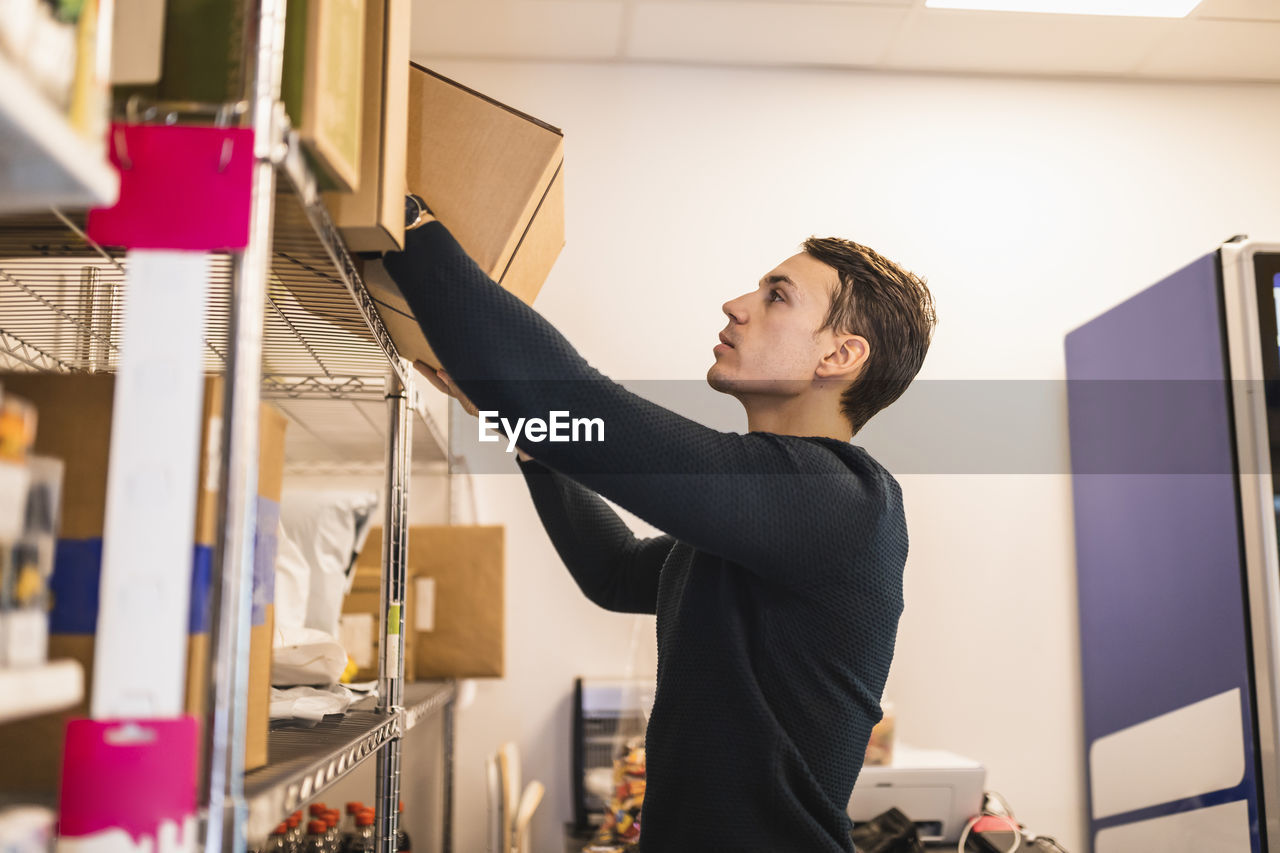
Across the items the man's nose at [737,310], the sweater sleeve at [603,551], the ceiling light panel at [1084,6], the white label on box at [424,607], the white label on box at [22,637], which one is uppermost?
the ceiling light panel at [1084,6]

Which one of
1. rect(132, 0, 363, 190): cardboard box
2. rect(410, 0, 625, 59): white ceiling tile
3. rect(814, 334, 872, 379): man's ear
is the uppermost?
rect(410, 0, 625, 59): white ceiling tile

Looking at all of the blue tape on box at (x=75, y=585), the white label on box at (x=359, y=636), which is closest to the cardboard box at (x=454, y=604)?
the white label on box at (x=359, y=636)

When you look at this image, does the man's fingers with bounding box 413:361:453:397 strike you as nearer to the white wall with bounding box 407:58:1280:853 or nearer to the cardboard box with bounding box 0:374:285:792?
the cardboard box with bounding box 0:374:285:792

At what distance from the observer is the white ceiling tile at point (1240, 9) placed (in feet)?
6.99

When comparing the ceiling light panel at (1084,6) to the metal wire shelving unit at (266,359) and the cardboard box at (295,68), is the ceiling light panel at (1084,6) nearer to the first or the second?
the metal wire shelving unit at (266,359)

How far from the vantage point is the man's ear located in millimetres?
1211

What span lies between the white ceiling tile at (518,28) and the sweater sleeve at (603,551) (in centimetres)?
129

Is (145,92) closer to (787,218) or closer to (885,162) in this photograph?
(787,218)

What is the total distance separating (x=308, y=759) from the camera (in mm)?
838

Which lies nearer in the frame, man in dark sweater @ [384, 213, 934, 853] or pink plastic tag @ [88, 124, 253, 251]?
pink plastic tag @ [88, 124, 253, 251]

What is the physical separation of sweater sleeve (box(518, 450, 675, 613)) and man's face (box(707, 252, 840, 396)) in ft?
0.87

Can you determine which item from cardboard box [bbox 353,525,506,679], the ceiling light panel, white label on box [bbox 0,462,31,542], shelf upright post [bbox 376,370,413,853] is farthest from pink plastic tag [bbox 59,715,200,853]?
the ceiling light panel

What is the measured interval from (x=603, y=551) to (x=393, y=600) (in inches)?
12.0

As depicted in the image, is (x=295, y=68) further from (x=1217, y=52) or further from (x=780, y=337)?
(x=1217, y=52)
